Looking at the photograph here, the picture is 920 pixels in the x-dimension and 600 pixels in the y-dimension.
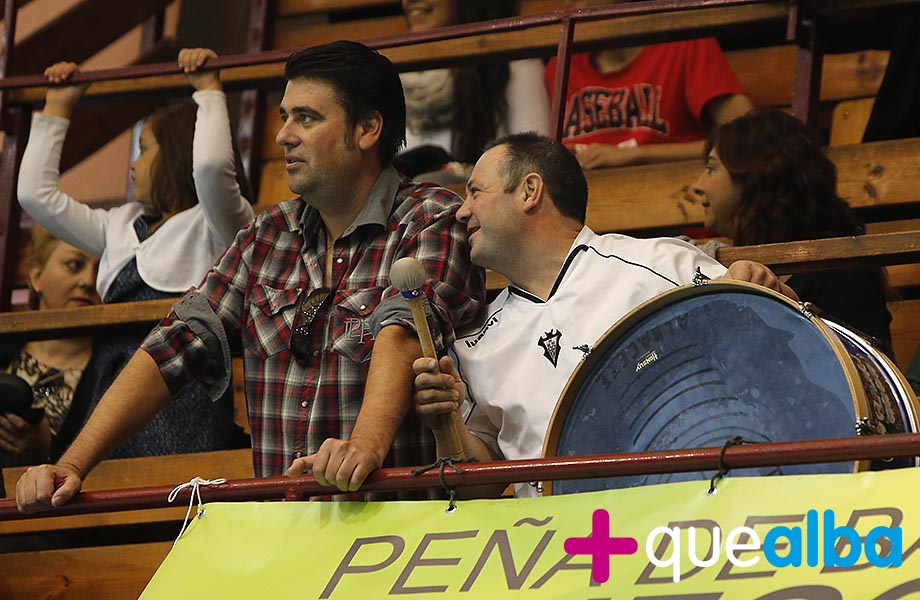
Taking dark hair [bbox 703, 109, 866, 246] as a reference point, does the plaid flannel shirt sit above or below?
below

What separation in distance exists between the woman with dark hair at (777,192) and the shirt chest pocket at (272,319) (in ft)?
3.75

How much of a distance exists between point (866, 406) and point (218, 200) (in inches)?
80.0

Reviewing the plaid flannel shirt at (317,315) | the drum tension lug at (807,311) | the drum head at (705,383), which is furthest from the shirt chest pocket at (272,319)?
the drum tension lug at (807,311)

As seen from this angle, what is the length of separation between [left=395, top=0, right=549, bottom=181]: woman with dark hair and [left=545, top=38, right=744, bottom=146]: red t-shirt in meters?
0.19

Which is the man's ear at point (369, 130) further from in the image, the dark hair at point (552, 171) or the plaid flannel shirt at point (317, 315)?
the dark hair at point (552, 171)

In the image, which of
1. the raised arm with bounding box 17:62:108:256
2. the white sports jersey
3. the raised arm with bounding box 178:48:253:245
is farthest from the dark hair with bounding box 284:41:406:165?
the raised arm with bounding box 17:62:108:256

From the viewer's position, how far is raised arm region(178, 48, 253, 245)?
3.93 m

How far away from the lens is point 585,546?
7.91 ft

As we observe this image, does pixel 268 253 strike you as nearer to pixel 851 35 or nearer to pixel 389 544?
pixel 389 544

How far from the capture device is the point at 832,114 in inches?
196

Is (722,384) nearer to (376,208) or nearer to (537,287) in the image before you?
(537,287)

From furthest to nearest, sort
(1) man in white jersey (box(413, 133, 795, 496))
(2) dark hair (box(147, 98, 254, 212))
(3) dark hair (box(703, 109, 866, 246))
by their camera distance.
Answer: (2) dark hair (box(147, 98, 254, 212)), (3) dark hair (box(703, 109, 866, 246)), (1) man in white jersey (box(413, 133, 795, 496))

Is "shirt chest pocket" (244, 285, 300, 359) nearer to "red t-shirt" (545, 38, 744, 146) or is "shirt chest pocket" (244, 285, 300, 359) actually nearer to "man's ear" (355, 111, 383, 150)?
"man's ear" (355, 111, 383, 150)

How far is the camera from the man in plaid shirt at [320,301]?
3.01 meters
